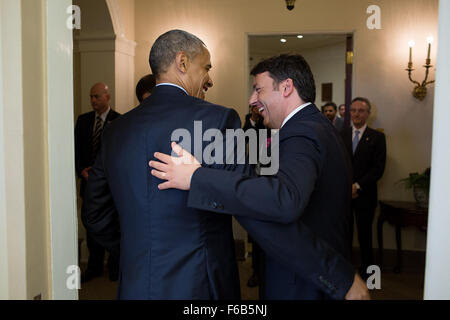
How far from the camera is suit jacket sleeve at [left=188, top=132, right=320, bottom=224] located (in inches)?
51.8

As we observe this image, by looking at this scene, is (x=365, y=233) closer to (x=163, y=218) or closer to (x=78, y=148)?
(x=78, y=148)

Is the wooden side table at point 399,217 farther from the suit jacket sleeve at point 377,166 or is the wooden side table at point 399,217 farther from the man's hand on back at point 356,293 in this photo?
the man's hand on back at point 356,293

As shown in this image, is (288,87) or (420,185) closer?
(288,87)

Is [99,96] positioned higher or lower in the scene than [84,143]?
higher

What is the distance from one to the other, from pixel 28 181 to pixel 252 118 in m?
3.60

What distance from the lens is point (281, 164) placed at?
1442mm

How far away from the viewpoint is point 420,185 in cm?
460

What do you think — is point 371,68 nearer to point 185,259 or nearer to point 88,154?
point 88,154

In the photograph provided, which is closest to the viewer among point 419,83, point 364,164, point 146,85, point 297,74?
point 297,74

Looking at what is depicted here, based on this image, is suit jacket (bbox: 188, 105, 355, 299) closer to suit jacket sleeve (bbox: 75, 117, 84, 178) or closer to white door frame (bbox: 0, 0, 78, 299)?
white door frame (bbox: 0, 0, 78, 299)

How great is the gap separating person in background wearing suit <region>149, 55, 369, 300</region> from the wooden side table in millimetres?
3251

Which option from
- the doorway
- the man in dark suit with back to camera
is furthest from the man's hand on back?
the doorway

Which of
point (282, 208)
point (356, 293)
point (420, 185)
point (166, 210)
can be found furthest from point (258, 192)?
point (420, 185)

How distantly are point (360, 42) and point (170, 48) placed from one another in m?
3.98
